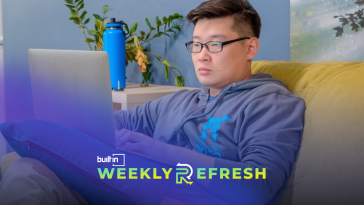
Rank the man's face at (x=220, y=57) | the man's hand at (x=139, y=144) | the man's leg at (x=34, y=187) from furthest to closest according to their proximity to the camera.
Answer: the man's face at (x=220, y=57), the man's hand at (x=139, y=144), the man's leg at (x=34, y=187)

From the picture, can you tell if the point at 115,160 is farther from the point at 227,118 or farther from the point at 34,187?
the point at 227,118

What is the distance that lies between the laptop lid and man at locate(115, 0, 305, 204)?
121 mm

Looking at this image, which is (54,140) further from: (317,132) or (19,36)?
(19,36)

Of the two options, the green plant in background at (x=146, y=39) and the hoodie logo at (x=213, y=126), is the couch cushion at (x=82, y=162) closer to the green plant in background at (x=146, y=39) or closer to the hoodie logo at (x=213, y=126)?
the hoodie logo at (x=213, y=126)

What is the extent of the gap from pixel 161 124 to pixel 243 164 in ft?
1.61

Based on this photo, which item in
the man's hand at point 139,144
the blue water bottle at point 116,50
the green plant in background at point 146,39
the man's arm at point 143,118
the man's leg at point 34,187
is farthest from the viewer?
the green plant in background at point 146,39

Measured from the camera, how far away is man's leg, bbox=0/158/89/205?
0.97 meters

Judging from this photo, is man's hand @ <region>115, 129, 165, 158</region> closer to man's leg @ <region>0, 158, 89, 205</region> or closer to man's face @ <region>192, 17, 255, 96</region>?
man's leg @ <region>0, 158, 89, 205</region>

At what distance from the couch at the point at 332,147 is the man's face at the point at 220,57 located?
0.86ft

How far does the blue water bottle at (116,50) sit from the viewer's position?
193 centimetres

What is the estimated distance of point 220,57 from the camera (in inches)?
50.9

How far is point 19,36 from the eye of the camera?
341 cm

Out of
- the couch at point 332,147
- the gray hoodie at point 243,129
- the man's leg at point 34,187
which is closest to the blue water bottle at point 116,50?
the gray hoodie at point 243,129

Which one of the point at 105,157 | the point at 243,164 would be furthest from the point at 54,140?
the point at 243,164
